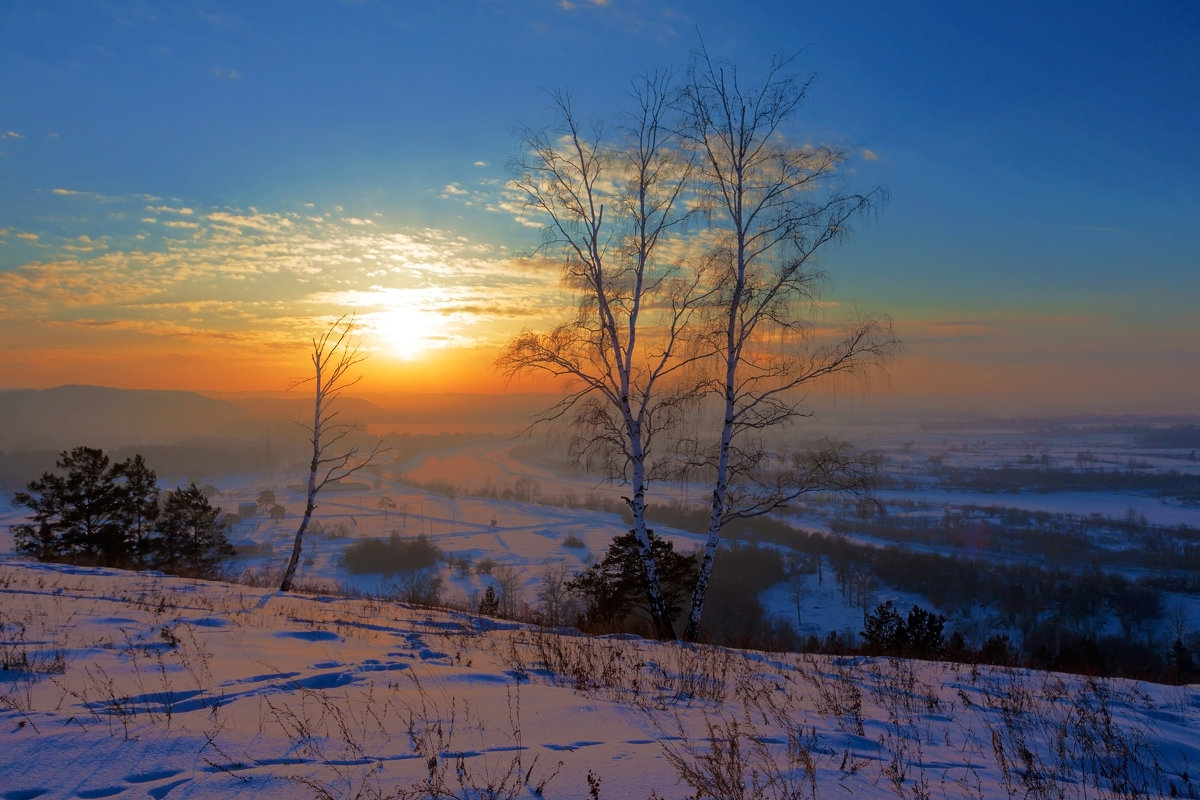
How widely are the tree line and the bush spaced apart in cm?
3724

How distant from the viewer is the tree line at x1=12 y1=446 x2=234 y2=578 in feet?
77.9

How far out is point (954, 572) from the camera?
6106cm

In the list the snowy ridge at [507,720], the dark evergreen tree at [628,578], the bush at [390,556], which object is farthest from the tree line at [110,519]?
the bush at [390,556]

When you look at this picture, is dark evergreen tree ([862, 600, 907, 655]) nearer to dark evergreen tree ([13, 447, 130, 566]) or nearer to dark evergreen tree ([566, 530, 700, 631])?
dark evergreen tree ([566, 530, 700, 631])

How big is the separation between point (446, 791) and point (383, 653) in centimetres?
420

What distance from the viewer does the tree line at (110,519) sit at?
23.8 metres

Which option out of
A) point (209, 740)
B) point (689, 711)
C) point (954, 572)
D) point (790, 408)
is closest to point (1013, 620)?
point (954, 572)

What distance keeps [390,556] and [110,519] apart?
42.9 metres

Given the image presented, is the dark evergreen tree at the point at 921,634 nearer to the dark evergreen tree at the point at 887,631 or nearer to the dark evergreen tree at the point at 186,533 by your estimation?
the dark evergreen tree at the point at 887,631

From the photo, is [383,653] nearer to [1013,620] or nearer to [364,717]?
[364,717]

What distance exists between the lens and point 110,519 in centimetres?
2506

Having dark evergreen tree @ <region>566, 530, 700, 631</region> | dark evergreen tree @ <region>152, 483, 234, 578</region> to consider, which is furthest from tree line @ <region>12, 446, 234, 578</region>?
dark evergreen tree @ <region>566, 530, 700, 631</region>

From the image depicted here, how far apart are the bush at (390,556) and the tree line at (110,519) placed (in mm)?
37237

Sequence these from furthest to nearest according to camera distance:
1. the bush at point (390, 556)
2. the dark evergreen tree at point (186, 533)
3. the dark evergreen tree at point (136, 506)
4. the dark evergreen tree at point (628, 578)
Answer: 1. the bush at point (390, 556)
2. the dark evergreen tree at point (186, 533)
3. the dark evergreen tree at point (136, 506)
4. the dark evergreen tree at point (628, 578)
